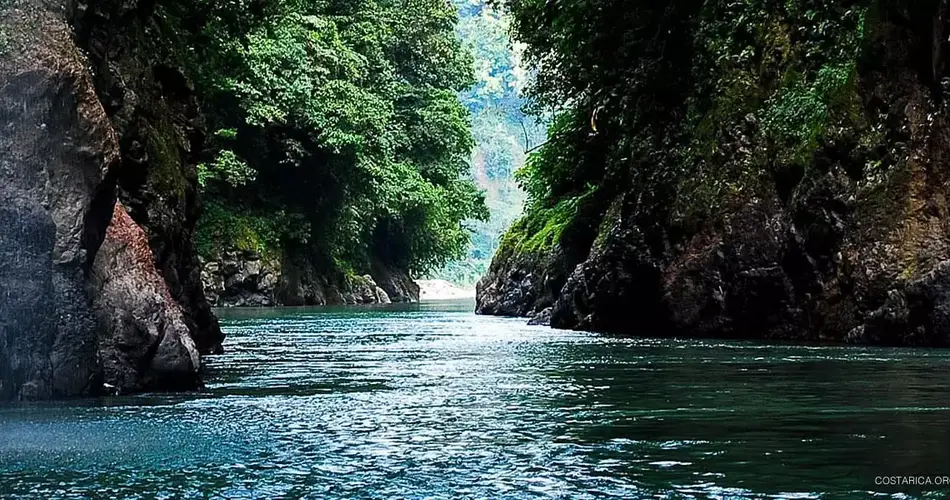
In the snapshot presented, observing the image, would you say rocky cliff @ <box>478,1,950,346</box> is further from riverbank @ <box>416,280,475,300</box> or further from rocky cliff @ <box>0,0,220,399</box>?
riverbank @ <box>416,280,475,300</box>

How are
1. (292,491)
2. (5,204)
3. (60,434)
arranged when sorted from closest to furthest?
(292,491) < (60,434) < (5,204)

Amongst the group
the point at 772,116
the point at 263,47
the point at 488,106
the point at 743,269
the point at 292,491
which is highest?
the point at 488,106

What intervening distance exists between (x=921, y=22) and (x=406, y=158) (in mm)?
37825

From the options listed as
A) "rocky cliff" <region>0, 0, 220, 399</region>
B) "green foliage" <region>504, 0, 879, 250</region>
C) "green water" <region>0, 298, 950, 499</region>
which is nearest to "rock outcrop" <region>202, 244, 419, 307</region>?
"green foliage" <region>504, 0, 879, 250</region>

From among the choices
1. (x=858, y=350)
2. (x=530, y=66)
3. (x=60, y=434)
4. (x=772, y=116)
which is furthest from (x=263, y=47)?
(x=60, y=434)

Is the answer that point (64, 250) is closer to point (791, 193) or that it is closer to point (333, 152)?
point (791, 193)

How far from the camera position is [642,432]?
6.90 m

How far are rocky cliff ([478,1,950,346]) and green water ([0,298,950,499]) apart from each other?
2.23 metres

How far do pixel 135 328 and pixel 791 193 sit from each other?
32.5ft

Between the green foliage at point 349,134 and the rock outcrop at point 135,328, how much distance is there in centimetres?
2159

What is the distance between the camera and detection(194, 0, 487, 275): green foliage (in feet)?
124

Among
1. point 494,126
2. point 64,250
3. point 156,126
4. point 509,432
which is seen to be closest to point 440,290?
point 494,126

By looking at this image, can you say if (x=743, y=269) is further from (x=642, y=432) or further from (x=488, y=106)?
(x=488, y=106)

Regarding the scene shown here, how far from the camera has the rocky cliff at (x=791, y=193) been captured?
14078 mm
